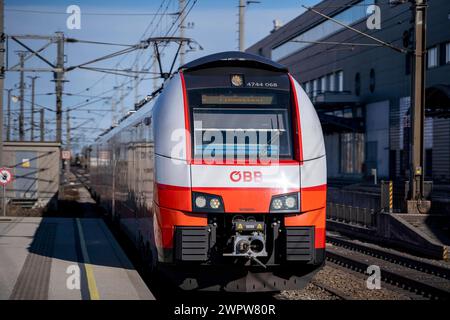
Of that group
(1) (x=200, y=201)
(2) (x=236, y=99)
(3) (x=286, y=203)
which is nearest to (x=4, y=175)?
(2) (x=236, y=99)

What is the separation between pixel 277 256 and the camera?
9.03m

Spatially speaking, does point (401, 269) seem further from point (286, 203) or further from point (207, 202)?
point (207, 202)

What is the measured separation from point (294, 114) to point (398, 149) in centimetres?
3616

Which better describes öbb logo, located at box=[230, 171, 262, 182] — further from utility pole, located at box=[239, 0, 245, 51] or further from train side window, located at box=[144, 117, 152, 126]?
utility pole, located at box=[239, 0, 245, 51]

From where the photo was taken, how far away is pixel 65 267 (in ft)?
37.9

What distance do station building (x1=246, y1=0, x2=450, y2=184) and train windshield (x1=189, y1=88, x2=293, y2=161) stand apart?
78.1 feet

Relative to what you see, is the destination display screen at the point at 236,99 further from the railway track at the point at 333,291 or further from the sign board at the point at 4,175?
the sign board at the point at 4,175

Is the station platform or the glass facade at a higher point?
the glass facade

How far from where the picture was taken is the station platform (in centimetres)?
934

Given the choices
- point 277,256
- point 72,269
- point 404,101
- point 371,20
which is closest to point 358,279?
point 277,256

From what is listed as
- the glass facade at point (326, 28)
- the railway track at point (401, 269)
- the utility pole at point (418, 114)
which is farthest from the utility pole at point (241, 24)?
the glass facade at point (326, 28)

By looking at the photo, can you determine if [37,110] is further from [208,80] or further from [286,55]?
[208,80]

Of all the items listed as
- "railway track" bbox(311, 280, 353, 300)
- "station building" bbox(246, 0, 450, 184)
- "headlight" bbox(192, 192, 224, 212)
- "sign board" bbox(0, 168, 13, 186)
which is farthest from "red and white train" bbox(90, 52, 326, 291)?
"station building" bbox(246, 0, 450, 184)

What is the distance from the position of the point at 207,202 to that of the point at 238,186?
0.45 metres
